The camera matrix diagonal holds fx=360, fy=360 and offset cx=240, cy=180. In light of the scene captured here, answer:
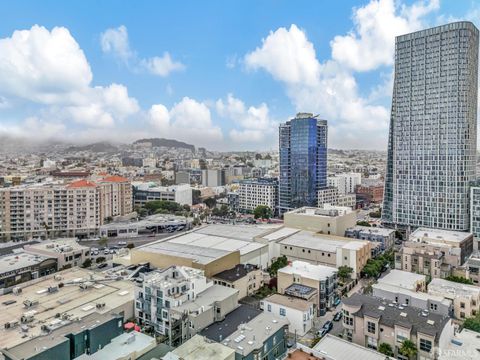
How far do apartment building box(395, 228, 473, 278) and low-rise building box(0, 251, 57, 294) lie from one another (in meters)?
34.5

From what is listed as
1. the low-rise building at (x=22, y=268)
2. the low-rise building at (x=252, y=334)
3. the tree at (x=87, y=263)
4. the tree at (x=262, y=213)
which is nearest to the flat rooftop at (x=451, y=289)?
the low-rise building at (x=252, y=334)

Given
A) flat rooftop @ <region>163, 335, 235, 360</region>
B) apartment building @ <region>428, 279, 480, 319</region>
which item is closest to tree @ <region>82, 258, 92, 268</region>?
flat rooftop @ <region>163, 335, 235, 360</region>

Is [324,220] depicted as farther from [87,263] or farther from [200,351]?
[200,351]

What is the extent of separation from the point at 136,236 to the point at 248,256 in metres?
25.6

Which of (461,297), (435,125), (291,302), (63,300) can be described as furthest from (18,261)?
(435,125)

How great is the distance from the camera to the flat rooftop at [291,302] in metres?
24.0

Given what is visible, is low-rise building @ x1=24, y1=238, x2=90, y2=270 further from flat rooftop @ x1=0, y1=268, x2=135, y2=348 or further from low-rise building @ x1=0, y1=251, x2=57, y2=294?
flat rooftop @ x1=0, y1=268, x2=135, y2=348

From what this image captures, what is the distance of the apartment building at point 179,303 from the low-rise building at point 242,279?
385 cm

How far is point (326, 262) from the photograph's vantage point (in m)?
36.2

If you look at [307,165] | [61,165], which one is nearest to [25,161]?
[61,165]

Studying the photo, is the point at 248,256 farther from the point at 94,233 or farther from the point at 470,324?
the point at 94,233

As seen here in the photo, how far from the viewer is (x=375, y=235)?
4353 cm

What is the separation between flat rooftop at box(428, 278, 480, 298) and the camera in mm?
25500

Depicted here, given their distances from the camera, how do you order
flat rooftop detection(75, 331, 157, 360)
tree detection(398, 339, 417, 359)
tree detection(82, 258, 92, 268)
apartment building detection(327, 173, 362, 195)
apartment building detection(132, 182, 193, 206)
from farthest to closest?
apartment building detection(327, 173, 362, 195)
apartment building detection(132, 182, 193, 206)
tree detection(82, 258, 92, 268)
tree detection(398, 339, 417, 359)
flat rooftop detection(75, 331, 157, 360)
